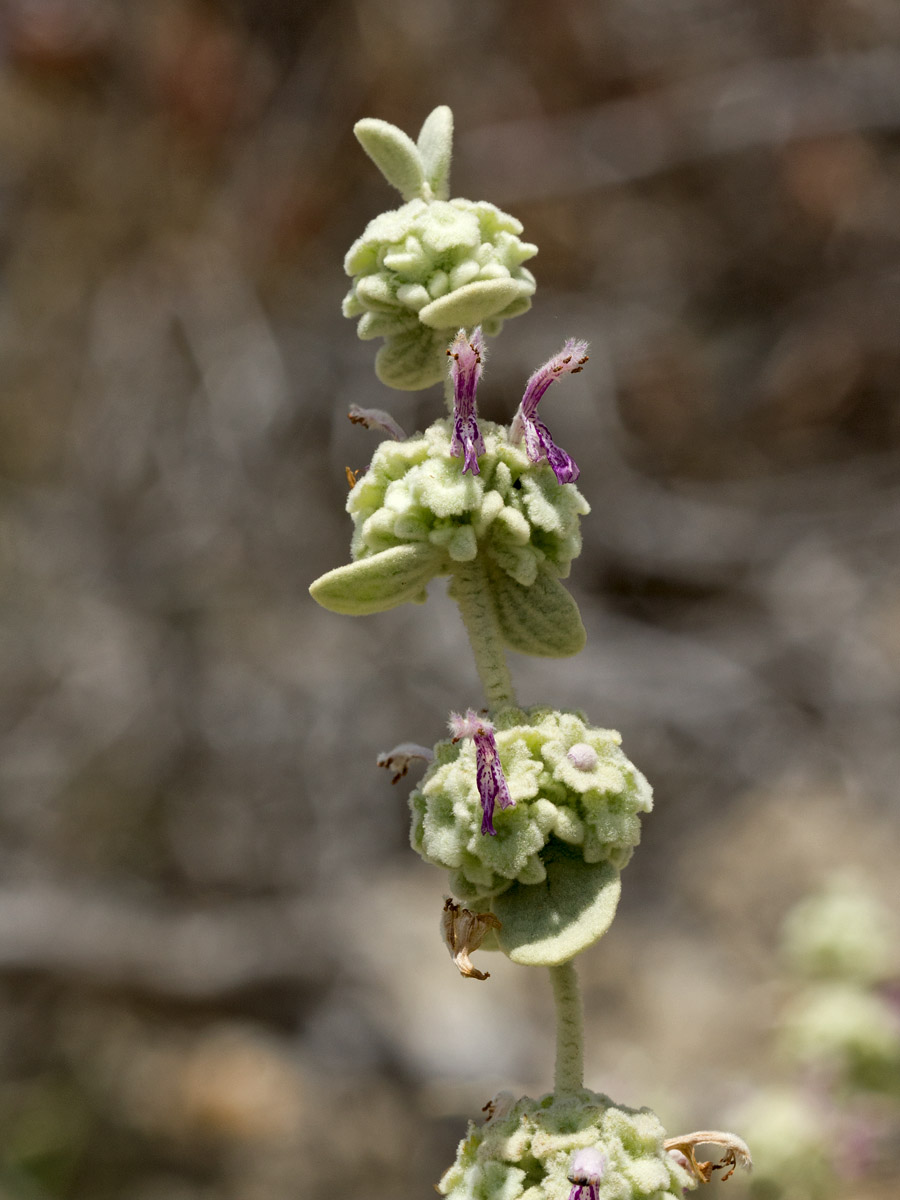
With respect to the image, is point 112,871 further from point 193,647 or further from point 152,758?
point 193,647

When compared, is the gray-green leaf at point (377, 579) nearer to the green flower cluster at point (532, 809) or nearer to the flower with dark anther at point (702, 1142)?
the green flower cluster at point (532, 809)

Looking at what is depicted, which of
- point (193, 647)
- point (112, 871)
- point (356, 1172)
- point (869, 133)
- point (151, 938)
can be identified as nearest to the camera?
point (356, 1172)

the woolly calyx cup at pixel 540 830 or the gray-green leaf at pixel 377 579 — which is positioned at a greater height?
the gray-green leaf at pixel 377 579

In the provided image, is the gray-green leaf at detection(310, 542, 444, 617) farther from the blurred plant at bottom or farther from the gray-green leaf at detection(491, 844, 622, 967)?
the blurred plant at bottom

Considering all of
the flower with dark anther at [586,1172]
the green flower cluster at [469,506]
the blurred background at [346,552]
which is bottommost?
the flower with dark anther at [586,1172]

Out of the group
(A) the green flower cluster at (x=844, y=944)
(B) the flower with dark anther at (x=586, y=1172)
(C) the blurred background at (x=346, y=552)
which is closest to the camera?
(B) the flower with dark anther at (x=586, y=1172)

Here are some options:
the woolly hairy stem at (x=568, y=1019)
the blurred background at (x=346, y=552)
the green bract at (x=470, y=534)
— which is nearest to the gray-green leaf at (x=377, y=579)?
the green bract at (x=470, y=534)

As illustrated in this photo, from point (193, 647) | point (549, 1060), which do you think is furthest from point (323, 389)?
point (549, 1060)
